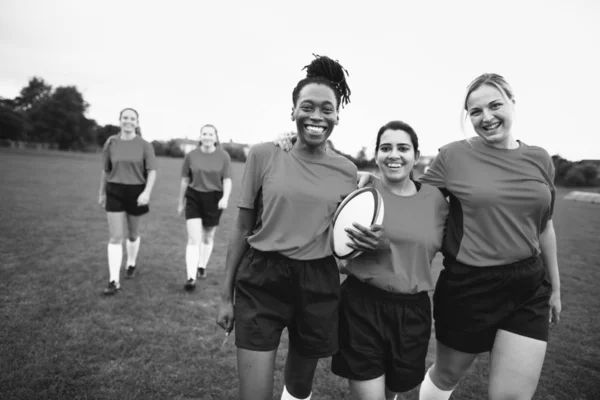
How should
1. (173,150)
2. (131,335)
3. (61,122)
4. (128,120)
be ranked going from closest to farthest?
(131,335) → (128,120) → (61,122) → (173,150)

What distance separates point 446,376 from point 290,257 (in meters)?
1.52

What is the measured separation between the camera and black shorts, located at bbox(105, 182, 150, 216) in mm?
4855

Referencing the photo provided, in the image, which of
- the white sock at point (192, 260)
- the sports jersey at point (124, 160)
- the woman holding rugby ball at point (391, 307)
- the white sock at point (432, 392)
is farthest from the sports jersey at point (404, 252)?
the sports jersey at point (124, 160)

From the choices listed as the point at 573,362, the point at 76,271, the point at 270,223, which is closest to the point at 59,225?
the point at 76,271

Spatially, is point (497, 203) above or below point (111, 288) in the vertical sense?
above

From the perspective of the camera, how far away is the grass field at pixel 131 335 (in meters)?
2.93

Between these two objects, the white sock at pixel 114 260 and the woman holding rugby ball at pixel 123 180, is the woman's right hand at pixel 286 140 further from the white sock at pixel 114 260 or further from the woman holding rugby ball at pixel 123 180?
the white sock at pixel 114 260

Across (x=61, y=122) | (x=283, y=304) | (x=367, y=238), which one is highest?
(x=61, y=122)

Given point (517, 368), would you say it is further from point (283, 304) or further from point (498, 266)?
point (283, 304)

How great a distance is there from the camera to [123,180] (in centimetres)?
493

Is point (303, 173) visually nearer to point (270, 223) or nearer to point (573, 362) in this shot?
point (270, 223)

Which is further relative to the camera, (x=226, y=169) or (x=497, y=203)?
(x=226, y=169)

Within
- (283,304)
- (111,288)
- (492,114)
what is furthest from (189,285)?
(492,114)

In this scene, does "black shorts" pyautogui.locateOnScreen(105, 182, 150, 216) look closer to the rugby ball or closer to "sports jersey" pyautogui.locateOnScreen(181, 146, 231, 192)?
"sports jersey" pyautogui.locateOnScreen(181, 146, 231, 192)
